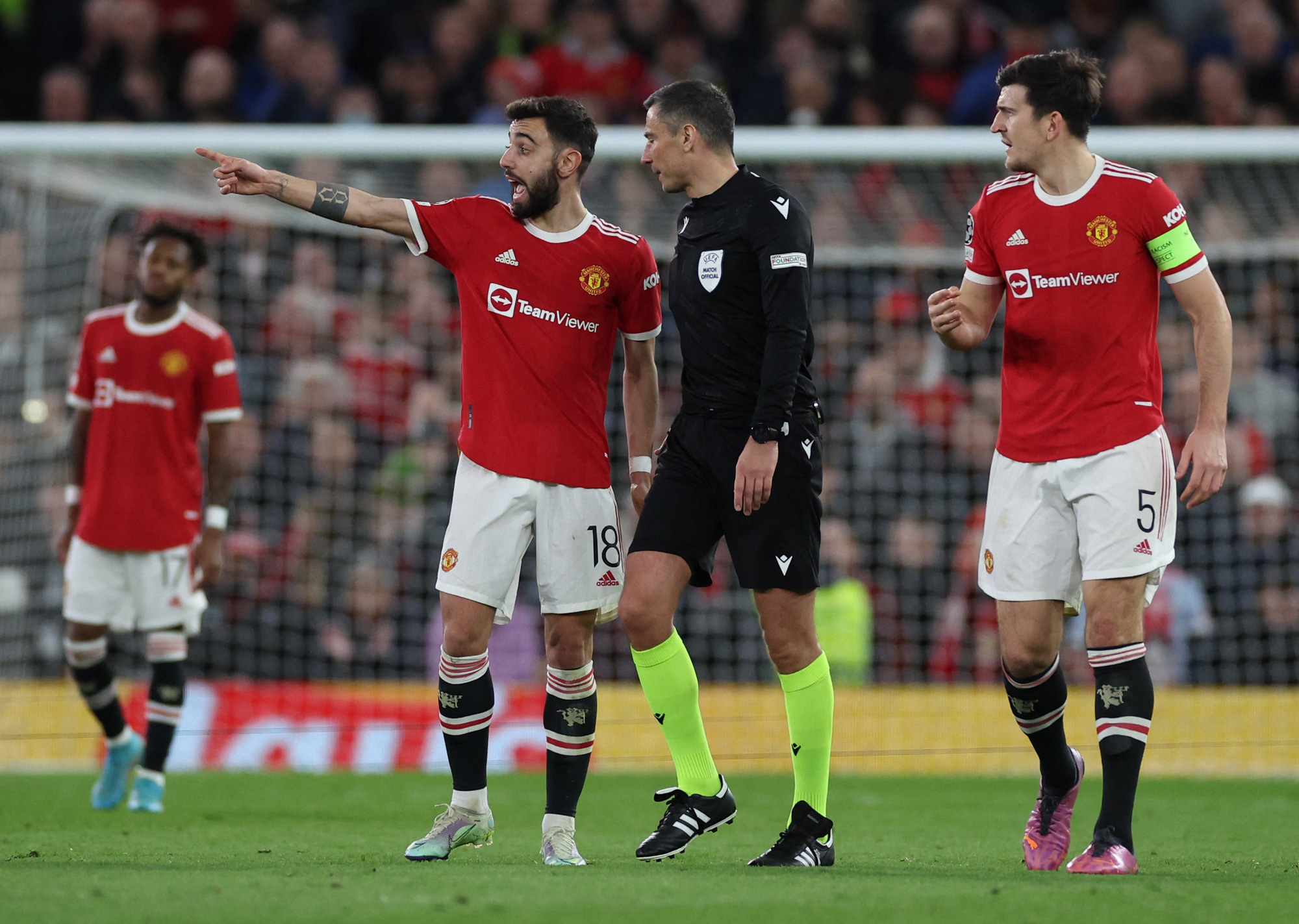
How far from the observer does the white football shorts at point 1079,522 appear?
193 inches

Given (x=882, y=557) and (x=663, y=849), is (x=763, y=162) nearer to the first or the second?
(x=882, y=557)

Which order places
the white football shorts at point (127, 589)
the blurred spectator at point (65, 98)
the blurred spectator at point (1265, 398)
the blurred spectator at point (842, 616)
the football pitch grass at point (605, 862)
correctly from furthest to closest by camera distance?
the blurred spectator at point (65, 98) < the blurred spectator at point (1265, 398) < the blurred spectator at point (842, 616) < the white football shorts at point (127, 589) < the football pitch grass at point (605, 862)

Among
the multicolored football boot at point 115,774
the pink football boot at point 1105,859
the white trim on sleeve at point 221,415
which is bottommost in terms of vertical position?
the multicolored football boot at point 115,774

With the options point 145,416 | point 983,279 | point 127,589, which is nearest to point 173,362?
point 145,416

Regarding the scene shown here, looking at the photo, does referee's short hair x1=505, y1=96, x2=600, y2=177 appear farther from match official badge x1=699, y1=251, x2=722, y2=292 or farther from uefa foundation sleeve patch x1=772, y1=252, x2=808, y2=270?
uefa foundation sleeve patch x1=772, y1=252, x2=808, y2=270

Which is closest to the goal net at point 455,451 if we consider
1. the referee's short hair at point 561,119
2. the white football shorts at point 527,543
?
the referee's short hair at point 561,119

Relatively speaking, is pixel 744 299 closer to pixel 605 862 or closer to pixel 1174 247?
pixel 1174 247

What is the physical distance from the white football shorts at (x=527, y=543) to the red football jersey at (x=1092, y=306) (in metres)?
1.34

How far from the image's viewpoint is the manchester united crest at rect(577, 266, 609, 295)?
17.4 feet

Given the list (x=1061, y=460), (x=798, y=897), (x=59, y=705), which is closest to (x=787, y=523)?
(x=1061, y=460)

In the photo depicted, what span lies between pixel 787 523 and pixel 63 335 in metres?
6.95

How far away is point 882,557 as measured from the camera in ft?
38.1

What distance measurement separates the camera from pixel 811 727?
205 inches

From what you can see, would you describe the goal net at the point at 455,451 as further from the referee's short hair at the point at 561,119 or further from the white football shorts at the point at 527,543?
the white football shorts at the point at 527,543
